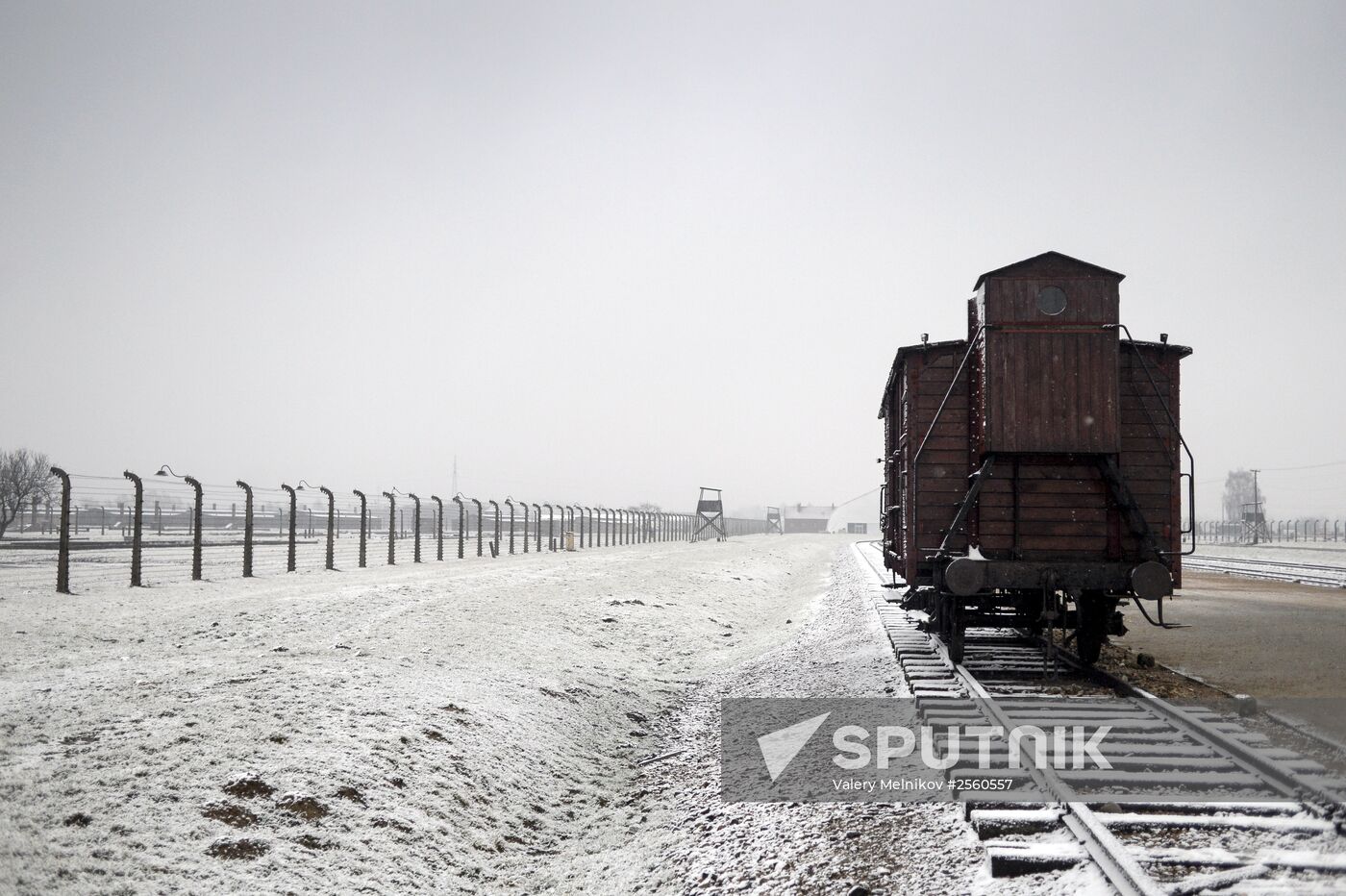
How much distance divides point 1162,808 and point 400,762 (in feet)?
16.4

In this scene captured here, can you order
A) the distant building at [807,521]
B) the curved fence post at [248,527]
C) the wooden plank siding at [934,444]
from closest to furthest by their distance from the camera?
the wooden plank siding at [934,444], the curved fence post at [248,527], the distant building at [807,521]

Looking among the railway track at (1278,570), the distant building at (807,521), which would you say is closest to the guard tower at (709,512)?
the railway track at (1278,570)

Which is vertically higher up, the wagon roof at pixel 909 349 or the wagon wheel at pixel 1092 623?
the wagon roof at pixel 909 349

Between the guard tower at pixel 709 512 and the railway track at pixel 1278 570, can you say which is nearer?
the railway track at pixel 1278 570

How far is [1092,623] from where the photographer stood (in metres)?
10.1

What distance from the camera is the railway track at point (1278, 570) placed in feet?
81.8

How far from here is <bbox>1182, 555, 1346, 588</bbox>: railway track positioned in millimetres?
24942

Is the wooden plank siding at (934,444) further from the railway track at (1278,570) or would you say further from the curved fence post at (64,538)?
the railway track at (1278,570)

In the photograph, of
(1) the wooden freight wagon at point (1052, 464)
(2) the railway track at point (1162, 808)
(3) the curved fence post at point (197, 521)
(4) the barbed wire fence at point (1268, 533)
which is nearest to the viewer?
(2) the railway track at point (1162, 808)

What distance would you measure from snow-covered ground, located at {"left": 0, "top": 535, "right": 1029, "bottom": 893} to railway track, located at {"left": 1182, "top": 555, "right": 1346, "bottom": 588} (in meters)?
19.7

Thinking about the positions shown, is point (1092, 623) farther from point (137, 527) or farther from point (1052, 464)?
point (137, 527)

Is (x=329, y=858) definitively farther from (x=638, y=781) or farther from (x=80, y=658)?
(x=80, y=658)

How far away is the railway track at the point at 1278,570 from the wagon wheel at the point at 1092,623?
18.3 m

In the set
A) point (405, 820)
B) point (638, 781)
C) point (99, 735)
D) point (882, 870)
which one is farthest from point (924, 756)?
point (99, 735)
